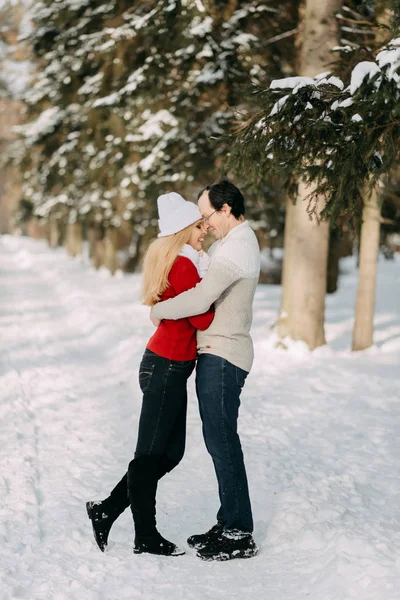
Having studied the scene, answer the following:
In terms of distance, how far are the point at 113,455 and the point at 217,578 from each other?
7.48ft

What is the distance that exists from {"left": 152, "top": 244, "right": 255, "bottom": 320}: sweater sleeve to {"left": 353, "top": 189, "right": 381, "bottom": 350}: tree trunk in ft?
19.9

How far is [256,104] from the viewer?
9.41m

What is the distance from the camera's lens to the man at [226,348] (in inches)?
151

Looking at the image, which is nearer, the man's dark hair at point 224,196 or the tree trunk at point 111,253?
the man's dark hair at point 224,196

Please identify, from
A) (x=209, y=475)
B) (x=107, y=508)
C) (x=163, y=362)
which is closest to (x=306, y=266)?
(x=209, y=475)

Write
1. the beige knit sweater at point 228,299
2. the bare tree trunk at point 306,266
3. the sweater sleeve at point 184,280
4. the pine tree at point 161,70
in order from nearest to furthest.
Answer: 1. the beige knit sweater at point 228,299
2. the sweater sleeve at point 184,280
3. the bare tree trunk at point 306,266
4. the pine tree at point 161,70

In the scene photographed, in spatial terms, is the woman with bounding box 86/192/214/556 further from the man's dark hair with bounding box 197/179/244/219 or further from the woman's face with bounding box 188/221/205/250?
the man's dark hair with bounding box 197/179/244/219

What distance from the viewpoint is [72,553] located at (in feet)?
13.0

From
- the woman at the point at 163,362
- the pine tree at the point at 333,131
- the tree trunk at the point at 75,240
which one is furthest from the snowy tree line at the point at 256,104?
the tree trunk at the point at 75,240

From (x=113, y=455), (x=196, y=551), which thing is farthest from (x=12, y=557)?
(x=113, y=455)

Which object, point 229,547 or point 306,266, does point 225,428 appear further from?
point 306,266

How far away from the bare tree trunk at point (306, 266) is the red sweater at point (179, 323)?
6.09 m

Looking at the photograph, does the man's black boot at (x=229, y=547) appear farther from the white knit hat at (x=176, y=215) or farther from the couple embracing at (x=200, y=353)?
the white knit hat at (x=176, y=215)

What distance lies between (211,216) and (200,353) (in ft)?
2.64
